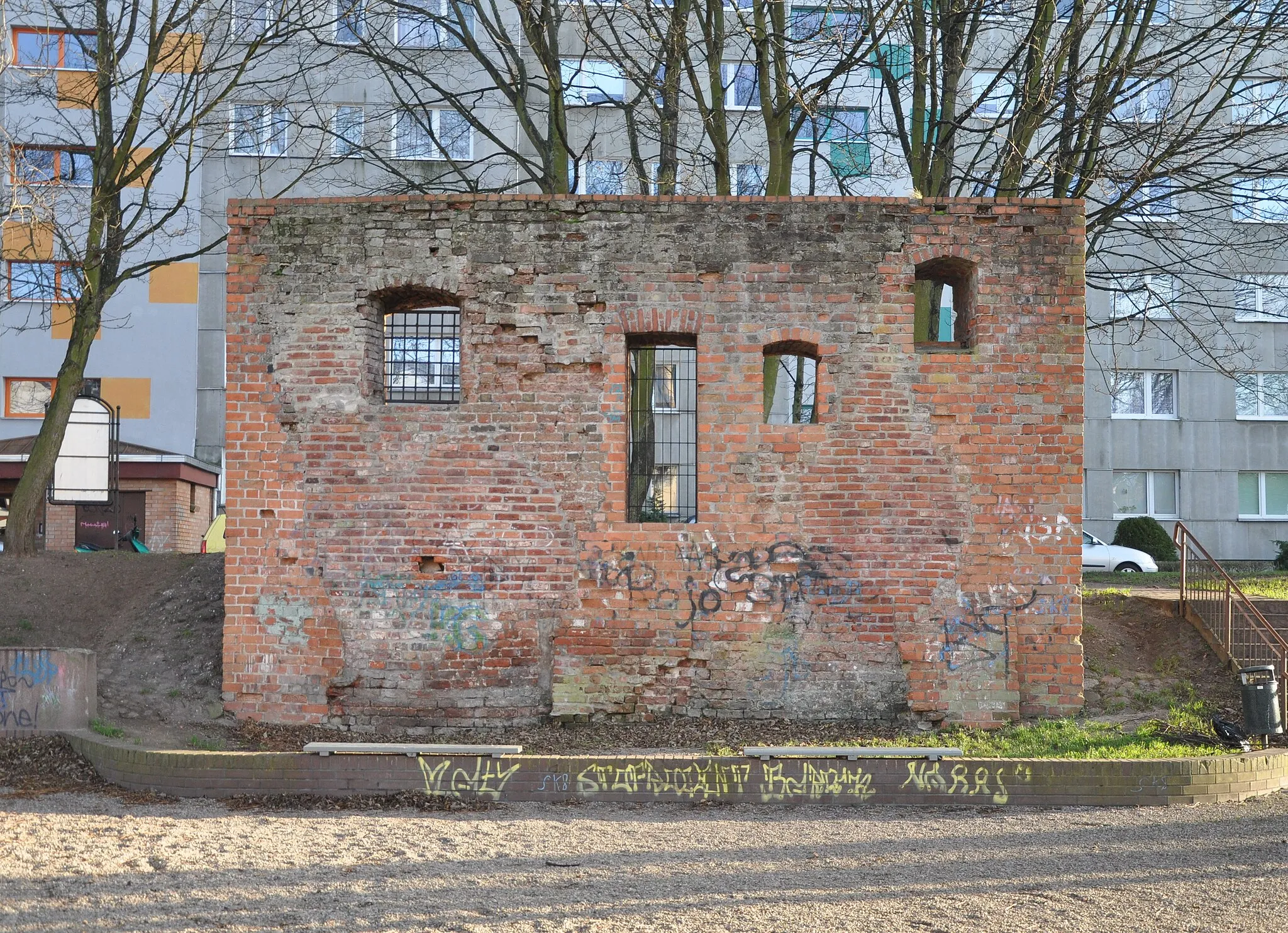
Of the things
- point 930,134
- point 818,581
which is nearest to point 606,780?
point 818,581

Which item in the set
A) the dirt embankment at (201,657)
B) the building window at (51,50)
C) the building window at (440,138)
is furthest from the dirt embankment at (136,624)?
the building window at (51,50)

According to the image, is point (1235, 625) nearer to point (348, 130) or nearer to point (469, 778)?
point (469, 778)

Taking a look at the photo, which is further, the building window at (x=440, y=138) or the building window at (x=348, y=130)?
the building window at (x=440, y=138)

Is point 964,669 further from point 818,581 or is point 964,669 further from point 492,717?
point 492,717

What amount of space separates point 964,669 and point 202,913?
646 cm

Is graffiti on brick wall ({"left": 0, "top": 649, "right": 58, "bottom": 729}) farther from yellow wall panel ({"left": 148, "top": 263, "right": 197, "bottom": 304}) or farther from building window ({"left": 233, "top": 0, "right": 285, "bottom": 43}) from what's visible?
yellow wall panel ({"left": 148, "top": 263, "right": 197, "bottom": 304})

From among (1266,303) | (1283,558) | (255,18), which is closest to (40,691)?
(255,18)

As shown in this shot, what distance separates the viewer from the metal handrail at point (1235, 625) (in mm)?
10219

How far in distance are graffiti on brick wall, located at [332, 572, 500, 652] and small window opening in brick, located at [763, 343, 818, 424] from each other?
2.98 m

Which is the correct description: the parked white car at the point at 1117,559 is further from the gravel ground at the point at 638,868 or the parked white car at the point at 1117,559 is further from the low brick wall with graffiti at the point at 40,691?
the low brick wall with graffiti at the point at 40,691

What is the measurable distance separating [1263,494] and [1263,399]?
2332 millimetres

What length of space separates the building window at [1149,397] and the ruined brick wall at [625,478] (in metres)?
19.5

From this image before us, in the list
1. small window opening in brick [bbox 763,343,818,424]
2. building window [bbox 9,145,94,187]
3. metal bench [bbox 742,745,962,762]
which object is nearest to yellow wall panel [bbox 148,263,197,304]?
building window [bbox 9,145,94,187]

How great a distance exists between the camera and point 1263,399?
91.5 ft
